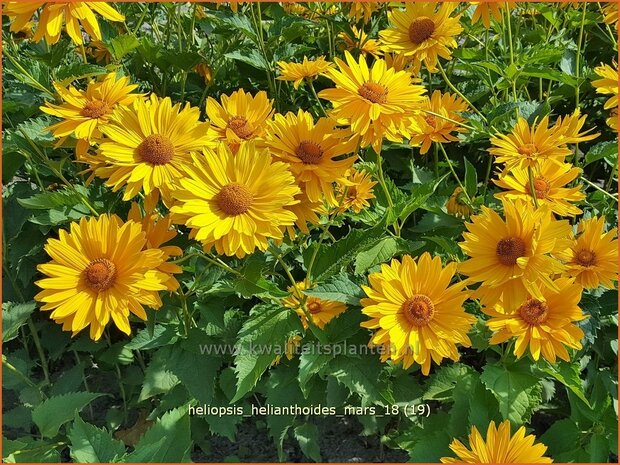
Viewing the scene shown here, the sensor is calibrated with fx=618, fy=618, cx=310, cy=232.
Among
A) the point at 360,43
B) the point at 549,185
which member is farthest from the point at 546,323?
the point at 360,43

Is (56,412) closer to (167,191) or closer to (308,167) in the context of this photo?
(167,191)

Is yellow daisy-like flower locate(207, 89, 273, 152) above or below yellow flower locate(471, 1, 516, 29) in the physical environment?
below

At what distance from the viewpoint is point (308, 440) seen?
75.8 inches

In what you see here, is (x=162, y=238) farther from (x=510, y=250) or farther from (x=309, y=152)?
(x=510, y=250)

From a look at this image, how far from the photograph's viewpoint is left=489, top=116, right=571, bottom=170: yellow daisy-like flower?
160 centimetres

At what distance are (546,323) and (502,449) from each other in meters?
0.31

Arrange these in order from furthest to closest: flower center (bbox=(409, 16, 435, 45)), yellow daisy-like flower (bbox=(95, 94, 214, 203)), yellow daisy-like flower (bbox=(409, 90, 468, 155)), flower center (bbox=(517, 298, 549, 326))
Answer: yellow daisy-like flower (bbox=(409, 90, 468, 155))
flower center (bbox=(409, 16, 435, 45))
flower center (bbox=(517, 298, 549, 326))
yellow daisy-like flower (bbox=(95, 94, 214, 203))

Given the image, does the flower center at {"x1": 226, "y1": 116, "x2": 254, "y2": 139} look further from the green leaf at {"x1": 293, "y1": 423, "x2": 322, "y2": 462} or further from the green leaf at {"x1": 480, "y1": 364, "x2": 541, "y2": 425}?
the green leaf at {"x1": 293, "y1": 423, "x2": 322, "y2": 462}

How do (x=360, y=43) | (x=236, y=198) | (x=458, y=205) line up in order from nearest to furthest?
(x=236, y=198) → (x=458, y=205) → (x=360, y=43)

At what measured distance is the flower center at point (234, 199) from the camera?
4.15 feet

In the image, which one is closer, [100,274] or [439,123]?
[100,274]

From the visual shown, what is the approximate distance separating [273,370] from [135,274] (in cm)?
71

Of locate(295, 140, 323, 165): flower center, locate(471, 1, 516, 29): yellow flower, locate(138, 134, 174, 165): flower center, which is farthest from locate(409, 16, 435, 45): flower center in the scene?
locate(138, 134, 174, 165): flower center

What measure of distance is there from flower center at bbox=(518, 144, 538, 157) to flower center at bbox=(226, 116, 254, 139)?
71 cm
